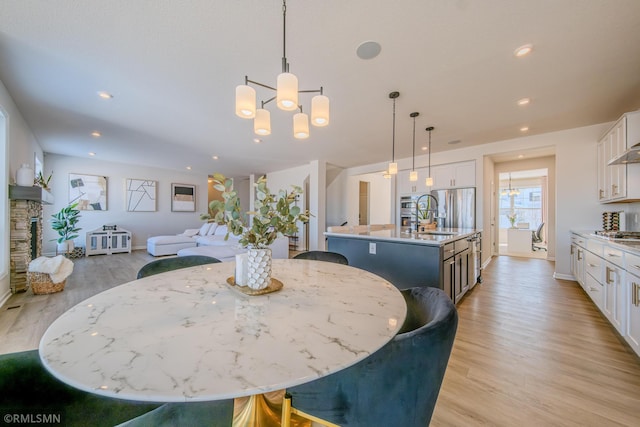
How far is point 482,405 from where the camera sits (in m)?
1.38

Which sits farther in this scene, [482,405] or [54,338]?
[482,405]

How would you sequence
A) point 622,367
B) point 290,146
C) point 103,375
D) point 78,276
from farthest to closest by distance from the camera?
point 290,146, point 78,276, point 622,367, point 103,375

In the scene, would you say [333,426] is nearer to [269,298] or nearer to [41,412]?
[269,298]

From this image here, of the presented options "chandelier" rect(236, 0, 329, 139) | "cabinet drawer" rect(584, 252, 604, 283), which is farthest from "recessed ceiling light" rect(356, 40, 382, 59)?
"cabinet drawer" rect(584, 252, 604, 283)

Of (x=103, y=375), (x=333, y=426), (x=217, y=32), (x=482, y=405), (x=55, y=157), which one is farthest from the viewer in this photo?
(x=55, y=157)

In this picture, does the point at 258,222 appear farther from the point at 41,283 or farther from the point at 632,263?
the point at 41,283

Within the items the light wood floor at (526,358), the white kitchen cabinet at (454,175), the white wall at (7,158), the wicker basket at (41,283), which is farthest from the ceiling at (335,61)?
the light wood floor at (526,358)

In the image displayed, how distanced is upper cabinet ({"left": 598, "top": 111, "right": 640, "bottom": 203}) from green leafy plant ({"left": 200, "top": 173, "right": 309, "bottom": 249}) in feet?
12.5

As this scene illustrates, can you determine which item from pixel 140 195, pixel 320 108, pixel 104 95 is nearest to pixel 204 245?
pixel 140 195

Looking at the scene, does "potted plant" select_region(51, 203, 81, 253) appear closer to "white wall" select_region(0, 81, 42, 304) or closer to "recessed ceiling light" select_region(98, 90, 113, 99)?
"white wall" select_region(0, 81, 42, 304)

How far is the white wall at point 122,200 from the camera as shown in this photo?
604cm

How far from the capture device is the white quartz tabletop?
47 centimetres

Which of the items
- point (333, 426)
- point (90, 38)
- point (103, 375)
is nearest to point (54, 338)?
point (103, 375)

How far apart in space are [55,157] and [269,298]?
849 centimetres
